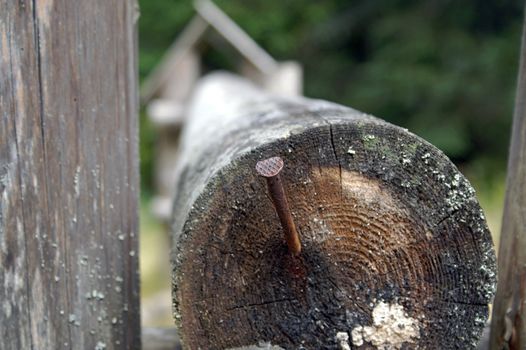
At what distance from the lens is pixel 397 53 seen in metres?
9.19

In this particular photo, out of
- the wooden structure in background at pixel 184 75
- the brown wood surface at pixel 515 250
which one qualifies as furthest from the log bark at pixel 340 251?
the wooden structure in background at pixel 184 75

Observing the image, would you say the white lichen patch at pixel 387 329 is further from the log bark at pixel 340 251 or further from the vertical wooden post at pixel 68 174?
the vertical wooden post at pixel 68 174

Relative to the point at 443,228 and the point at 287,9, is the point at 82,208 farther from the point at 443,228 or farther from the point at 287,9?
the point at 287,9

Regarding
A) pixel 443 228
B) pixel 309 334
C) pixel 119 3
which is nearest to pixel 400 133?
pixel 443 228

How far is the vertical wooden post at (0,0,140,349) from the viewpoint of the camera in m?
1.52

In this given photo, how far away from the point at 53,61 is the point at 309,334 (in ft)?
2.90

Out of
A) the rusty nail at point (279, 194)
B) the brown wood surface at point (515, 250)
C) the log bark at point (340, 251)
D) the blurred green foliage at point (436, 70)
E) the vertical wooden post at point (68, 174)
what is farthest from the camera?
the blurred green foliage at point (436, 70)

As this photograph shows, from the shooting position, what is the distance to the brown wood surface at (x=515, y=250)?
1664mm

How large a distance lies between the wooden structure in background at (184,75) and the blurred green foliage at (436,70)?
314 cm

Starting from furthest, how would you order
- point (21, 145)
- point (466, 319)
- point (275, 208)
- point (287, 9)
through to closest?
1. point (287, 9)
2. point (21, 145)
3. point (466, 319)
4. point (275, 208)

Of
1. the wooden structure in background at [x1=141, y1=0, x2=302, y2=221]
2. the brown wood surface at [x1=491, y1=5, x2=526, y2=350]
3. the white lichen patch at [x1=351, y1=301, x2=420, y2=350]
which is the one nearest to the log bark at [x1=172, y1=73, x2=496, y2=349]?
the white lichen patch at [x1=351, y1=301, x2=420, y2=350]

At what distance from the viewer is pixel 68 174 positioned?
1.59 m

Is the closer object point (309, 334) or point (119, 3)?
point (309, 334)

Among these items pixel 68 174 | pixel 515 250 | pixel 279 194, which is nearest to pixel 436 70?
pixel 515 250
